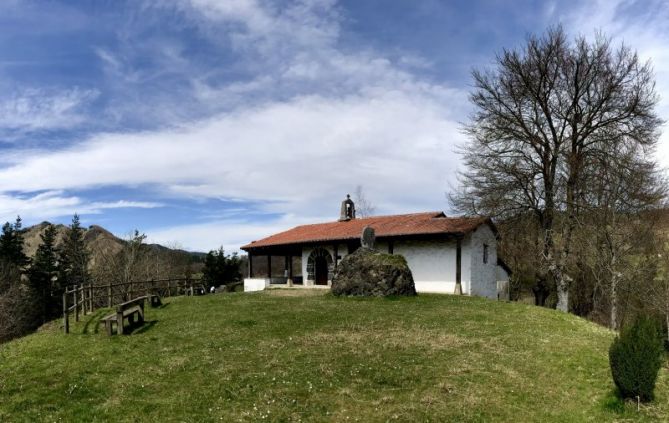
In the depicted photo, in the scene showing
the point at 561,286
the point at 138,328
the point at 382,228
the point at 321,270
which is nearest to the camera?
the point at 138,328

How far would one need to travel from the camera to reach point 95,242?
222 feet

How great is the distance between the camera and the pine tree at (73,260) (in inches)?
2111

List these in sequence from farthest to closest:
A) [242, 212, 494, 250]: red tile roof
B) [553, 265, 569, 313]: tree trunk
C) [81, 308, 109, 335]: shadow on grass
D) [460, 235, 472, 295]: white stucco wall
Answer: [242, 212, 494, 250]: red tile roof
[460, 235, 472, 295]: white stucco wall
[553, 265, 569, 313]: tree trunk
[81, 308, 109, 335]: shadow on grass

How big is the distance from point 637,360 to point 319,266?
25638 mm

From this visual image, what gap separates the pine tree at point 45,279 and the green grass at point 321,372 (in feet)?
135

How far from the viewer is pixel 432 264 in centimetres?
2784

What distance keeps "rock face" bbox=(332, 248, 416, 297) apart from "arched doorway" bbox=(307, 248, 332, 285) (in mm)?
10575

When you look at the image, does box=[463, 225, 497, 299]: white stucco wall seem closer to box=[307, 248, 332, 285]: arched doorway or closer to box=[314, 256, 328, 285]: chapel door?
box=[307, 248, 332, 285]: arched doorway

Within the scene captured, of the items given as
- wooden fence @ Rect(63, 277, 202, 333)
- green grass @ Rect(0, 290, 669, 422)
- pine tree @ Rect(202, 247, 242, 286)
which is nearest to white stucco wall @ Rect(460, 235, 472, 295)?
green grass @ Rect(0, 290, 669, 422)

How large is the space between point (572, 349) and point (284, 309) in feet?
33.0

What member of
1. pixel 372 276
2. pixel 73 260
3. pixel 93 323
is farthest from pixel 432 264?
pixel 73 260

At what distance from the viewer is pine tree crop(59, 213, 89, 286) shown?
5362 cm

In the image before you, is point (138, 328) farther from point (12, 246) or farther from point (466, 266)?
point (12, 246)

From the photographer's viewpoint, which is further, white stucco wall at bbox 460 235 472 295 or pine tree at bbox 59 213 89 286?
pine tree at bbox 59 213 89 286
